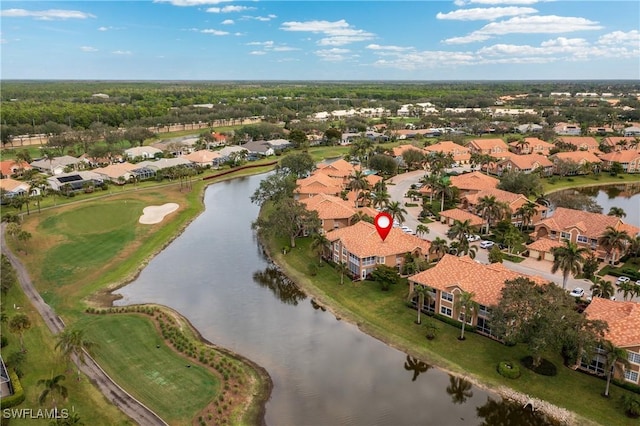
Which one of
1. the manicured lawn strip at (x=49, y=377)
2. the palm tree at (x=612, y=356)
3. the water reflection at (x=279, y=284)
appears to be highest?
the palm tree at (x=612, y=356)

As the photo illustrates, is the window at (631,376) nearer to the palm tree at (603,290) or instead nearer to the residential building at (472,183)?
the palm tree at (603,290)

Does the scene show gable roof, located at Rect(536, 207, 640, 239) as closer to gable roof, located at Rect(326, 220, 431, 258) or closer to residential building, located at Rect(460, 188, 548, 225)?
residential building, located at Rect(460, 188, 548, 225)

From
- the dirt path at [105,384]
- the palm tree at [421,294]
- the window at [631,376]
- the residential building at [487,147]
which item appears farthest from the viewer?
the residential building at [487,147]

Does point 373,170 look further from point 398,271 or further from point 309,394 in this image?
point 309,394

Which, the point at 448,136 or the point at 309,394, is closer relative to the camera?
the point at 309,394

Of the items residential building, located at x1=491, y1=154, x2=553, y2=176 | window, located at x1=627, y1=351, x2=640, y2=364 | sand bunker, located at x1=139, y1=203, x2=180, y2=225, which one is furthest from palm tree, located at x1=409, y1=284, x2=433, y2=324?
residential building, located at x1=491, y1=154, x2=553, y2=176

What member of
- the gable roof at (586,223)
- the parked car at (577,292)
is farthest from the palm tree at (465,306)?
the gable roof at (586,223)

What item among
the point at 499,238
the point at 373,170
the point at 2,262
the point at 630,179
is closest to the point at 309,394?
the point at 2,262
